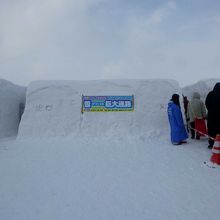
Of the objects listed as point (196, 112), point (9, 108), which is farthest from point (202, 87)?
point (9, 108)

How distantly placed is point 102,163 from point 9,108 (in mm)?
5664

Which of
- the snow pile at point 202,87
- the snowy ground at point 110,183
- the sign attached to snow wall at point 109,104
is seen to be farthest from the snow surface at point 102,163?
the snow pile at point 202,87

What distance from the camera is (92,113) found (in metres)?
8.49

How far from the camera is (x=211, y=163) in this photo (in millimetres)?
5059

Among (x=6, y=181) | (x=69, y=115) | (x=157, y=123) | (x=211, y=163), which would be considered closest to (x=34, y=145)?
(x=69, y=115)

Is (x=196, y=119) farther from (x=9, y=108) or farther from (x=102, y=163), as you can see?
(x=9, y=108)

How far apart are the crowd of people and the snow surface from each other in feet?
0.90

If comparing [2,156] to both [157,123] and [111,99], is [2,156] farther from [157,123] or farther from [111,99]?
[157,123]

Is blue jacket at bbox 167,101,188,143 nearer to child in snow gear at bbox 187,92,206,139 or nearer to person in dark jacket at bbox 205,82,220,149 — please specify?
child in snow gear at bbox 187,92,206,139

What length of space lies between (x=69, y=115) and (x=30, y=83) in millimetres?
2074

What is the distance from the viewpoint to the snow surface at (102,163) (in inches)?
137

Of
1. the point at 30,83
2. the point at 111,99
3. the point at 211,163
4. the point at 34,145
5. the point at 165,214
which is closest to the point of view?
the point at 165,214

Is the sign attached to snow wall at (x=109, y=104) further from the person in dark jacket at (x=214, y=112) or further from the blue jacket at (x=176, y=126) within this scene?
the person in dark jacket at (x=214, y=112)

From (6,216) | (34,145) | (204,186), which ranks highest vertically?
(34,145)
